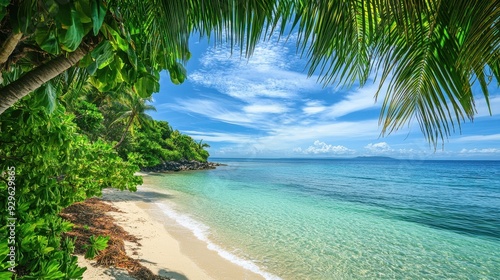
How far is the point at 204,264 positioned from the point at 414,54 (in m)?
6.01

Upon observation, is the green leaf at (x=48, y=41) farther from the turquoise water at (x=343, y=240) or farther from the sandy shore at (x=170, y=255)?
the turquoise water at (x=343, y=240)

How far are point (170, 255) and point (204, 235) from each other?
237 cm

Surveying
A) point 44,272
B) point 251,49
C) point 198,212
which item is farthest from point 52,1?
point 198,212

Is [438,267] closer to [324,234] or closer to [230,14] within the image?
[324,234]

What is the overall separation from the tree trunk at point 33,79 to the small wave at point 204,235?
573 centimetres

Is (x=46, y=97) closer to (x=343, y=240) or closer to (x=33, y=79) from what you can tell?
(x=33, y=79)

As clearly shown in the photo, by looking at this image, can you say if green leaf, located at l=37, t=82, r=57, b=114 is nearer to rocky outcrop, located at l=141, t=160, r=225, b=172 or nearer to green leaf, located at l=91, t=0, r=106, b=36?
green leaf, located at l=91, t=0, r=106, b=36

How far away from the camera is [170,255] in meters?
6.36

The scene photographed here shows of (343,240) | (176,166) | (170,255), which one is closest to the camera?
(170,255)

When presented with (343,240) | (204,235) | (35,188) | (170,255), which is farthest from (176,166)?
(35,188)

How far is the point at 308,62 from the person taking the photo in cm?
188

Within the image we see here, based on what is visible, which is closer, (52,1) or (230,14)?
(52,1)

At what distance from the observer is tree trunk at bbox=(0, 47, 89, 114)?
1315 mm

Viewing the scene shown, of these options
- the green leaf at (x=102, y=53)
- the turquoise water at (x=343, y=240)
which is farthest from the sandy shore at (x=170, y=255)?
the green leaf at (x=102, y=53)
